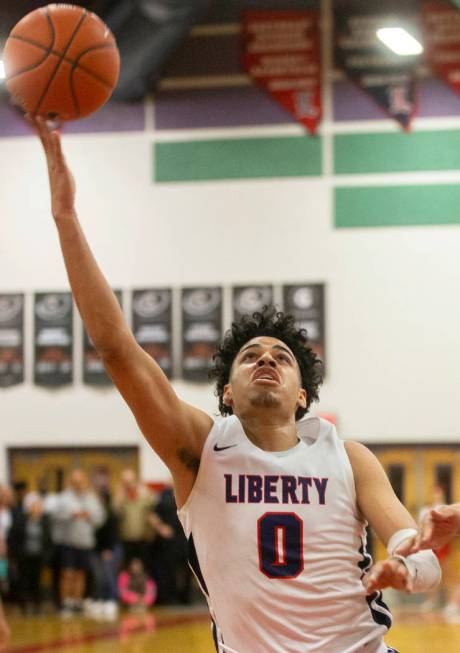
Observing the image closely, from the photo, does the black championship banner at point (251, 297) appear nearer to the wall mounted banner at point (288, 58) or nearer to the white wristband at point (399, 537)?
the wall mounted banner at point (288, 58)

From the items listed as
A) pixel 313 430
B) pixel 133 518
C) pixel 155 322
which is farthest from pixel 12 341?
pixel 313 430

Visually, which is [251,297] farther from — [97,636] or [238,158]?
[97,636]

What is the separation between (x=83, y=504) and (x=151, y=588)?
145cm

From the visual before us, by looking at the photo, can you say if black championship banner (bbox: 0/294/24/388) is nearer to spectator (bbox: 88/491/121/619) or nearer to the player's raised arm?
spectator (bbox: 88/491/121/619)

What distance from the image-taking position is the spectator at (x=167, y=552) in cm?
A: 1512

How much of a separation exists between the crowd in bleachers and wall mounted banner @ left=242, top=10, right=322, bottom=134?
6.24 metres

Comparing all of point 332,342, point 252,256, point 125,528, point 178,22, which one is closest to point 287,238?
point 252,256

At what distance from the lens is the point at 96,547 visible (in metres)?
15.2

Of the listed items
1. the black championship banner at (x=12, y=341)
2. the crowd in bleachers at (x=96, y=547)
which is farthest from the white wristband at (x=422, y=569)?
the black championship banner at (x=12, y=341)

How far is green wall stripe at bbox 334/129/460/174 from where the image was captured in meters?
16.6

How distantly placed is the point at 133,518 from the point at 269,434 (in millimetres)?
11616

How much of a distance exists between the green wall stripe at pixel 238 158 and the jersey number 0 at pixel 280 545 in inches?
541

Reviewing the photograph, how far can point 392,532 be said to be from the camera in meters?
3.41

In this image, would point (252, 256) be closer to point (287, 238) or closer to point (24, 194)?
point (287, 238)
